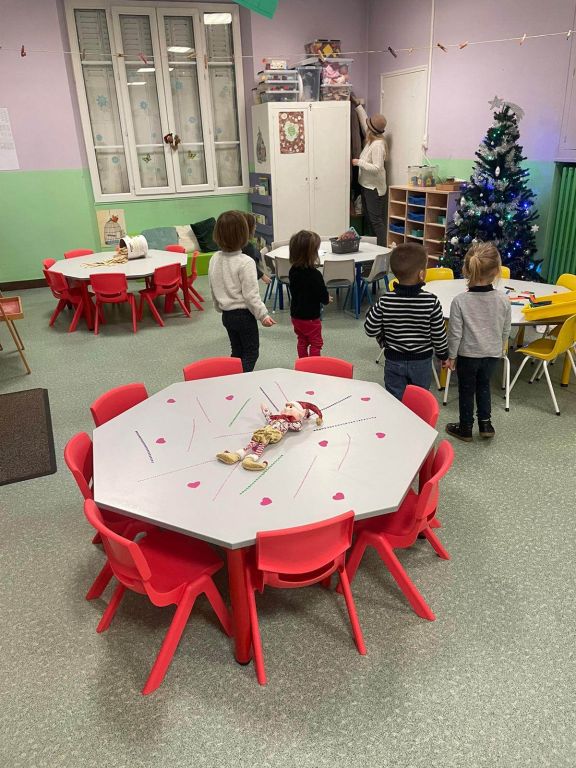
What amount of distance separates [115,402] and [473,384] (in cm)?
220

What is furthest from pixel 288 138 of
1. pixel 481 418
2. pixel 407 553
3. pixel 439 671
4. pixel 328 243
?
pixel 439 671

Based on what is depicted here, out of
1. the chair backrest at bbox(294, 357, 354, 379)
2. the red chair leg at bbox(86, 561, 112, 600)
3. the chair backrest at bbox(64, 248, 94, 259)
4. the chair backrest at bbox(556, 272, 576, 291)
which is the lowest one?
the red chair leg at bbox(86, 561, 112, 600)

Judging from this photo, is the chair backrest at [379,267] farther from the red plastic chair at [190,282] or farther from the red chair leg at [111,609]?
the red chair leg at [111,609]

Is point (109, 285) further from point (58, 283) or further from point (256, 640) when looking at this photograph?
point (256, 640)

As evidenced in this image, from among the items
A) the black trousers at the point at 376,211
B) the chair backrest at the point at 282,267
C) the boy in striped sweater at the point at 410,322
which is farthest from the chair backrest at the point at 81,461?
the black trousers at the point at 376,211

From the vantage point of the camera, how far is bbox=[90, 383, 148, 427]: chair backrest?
2.71m

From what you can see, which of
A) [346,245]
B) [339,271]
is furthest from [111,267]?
[346,245]

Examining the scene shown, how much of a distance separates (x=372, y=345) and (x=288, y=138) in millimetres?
4107

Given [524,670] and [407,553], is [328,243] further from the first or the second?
[524,670]

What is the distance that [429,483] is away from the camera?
2.13 metres

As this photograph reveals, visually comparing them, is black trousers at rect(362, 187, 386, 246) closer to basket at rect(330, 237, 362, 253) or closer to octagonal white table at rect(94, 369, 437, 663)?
basket at rect(330, 237, 362, 253)

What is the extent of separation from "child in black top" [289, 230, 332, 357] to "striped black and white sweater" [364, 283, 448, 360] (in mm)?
897

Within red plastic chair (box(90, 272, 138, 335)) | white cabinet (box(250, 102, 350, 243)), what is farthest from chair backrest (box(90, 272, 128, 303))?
white cabinet (box(250, 102, 350, 243))

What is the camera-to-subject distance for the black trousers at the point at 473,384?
3551 millimetres
